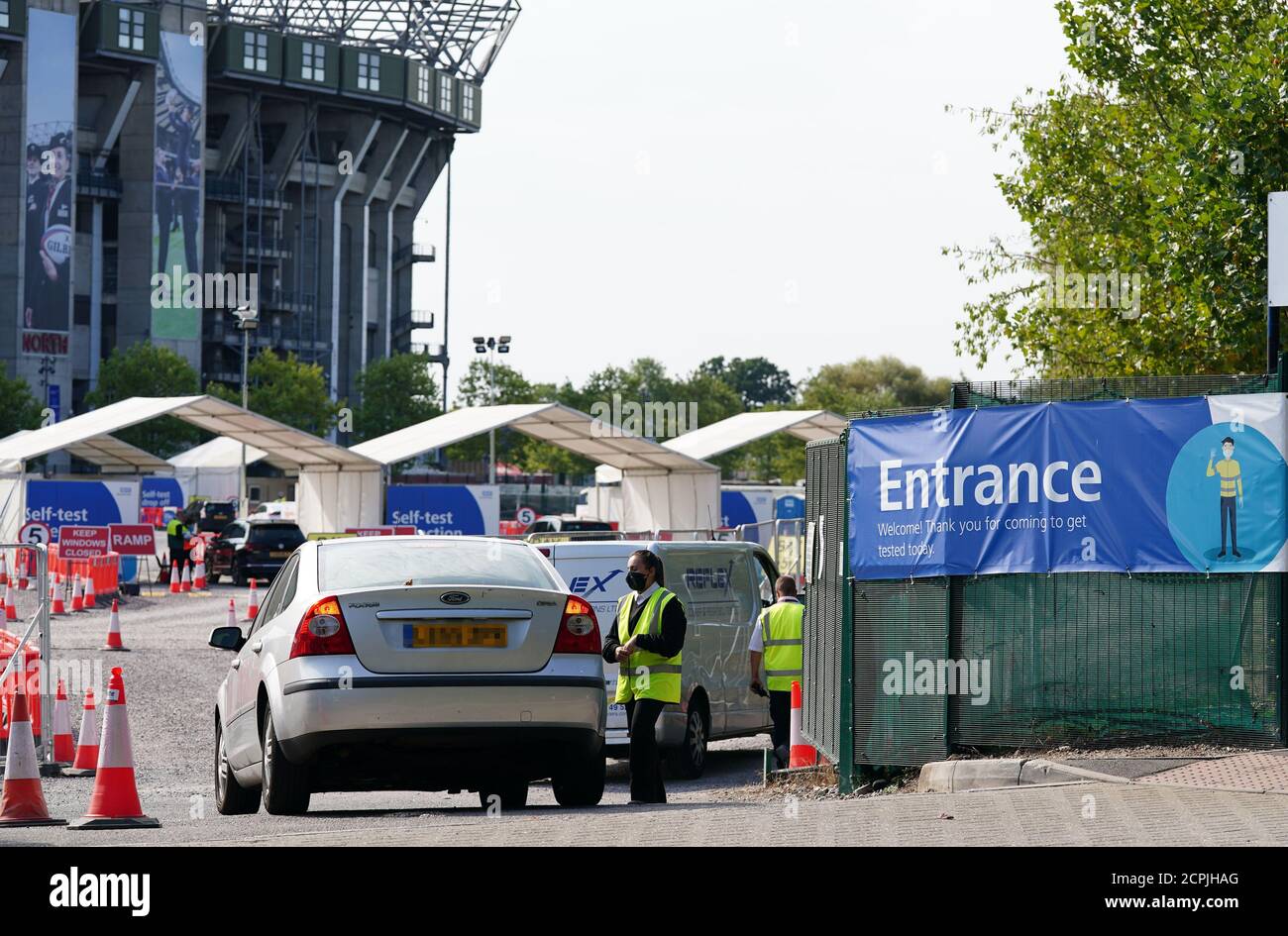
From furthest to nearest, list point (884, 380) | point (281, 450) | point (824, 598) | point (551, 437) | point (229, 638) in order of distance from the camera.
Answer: point (884, 380) → point (281, 450) → point (551, 437) → point (824, 598) → point (229, 638)

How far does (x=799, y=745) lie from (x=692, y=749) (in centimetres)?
134

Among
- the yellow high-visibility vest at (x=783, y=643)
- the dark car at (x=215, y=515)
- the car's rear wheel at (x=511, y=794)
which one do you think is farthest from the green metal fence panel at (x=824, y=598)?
the dark car at (x=215, y=515)

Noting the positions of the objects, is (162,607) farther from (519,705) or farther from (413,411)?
(413,411)

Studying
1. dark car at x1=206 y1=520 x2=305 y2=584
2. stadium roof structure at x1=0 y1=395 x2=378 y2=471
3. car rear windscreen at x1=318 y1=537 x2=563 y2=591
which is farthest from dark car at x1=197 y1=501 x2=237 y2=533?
car rear windscreen at x1=318 y1=537 x2=563 y2=591

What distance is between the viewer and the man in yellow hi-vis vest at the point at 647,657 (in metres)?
11.4

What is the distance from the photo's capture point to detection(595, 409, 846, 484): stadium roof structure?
4756 centimetres

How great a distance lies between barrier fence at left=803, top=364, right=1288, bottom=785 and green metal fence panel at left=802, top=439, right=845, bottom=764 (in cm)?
42

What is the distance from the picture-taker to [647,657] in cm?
1154

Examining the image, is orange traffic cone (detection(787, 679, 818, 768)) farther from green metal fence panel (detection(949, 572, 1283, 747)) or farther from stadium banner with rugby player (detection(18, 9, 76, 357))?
stadium banner with rugby player (detection(18, 9, 76, 357))

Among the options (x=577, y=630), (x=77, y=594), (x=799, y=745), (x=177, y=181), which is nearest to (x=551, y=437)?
(x=77, y=594)

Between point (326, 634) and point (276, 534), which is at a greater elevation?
point (276, 534)

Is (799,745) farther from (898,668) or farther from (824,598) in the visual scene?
(898,668)

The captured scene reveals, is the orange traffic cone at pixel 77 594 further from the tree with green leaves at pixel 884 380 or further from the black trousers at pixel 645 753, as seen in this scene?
the tree with green leaves at pixel 884 380

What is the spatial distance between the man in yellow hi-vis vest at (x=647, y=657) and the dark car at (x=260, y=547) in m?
30.7
